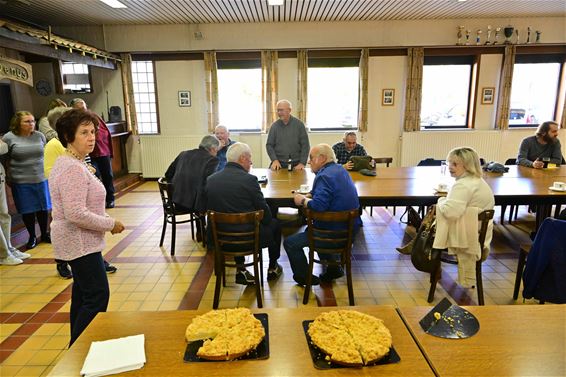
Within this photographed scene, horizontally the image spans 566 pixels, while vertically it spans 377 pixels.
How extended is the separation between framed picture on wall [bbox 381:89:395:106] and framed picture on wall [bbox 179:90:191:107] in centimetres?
416

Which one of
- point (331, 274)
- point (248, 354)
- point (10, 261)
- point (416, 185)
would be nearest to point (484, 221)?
point (416, 185)

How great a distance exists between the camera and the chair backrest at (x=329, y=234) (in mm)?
2678

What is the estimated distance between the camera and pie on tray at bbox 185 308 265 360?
1.24 m

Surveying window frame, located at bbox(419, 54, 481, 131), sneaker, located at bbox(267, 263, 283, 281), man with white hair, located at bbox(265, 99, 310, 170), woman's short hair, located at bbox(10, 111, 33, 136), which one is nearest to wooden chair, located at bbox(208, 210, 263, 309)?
sneaker, located at bbox(267, 263, 283, 281)

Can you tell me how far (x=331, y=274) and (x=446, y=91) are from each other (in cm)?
617

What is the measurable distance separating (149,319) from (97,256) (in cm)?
76

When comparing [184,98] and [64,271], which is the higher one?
[184,98]

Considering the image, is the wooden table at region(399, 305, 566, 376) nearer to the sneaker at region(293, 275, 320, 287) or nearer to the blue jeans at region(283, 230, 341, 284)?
the blue jeans at region(283, 230, 341, 284)

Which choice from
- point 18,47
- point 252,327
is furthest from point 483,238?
point 18,47

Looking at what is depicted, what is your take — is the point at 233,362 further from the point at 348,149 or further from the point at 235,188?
the point at 348,149

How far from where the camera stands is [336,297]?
3.12m

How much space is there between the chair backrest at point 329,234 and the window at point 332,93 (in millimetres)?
5149

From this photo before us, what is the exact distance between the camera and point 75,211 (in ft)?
5.94

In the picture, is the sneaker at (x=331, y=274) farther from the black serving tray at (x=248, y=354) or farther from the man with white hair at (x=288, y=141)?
the black serving tray at (x=248, y=354)
